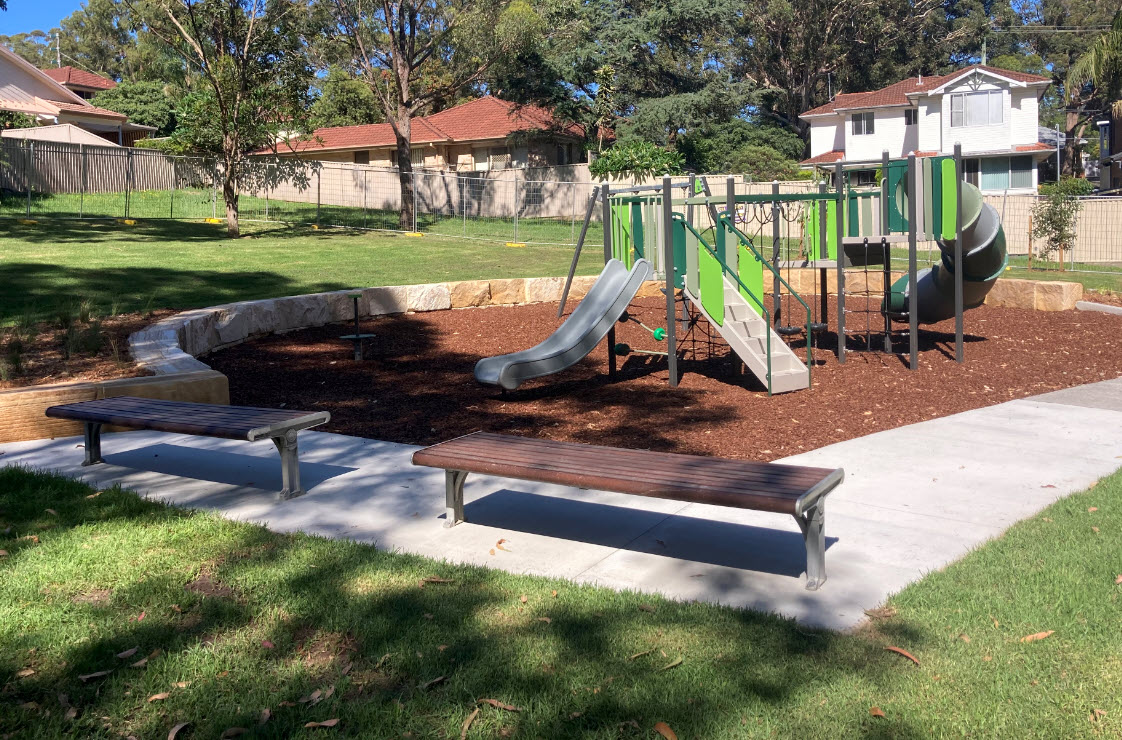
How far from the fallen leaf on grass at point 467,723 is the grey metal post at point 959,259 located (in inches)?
363

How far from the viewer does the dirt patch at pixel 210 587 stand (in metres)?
4.47

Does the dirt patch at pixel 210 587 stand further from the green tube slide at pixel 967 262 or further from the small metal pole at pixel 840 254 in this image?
the green tube slide at pixel 967 262

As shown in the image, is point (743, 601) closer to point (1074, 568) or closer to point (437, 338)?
point (1074, 568)

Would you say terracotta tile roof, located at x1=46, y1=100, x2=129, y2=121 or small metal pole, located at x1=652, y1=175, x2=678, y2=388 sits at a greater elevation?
terracotta tile roof, located at x1=46, y1=100, x2=129, y2=121

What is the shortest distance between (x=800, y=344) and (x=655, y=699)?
395 inches

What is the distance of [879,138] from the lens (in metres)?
45.8

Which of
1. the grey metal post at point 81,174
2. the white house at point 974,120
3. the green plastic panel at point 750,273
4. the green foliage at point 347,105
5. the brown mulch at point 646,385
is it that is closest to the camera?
the brown mulch at point 646,385

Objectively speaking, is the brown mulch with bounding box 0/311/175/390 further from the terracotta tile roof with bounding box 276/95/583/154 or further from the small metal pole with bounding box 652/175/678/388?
the terracotta tile roof with bounding box 276/95/583/154

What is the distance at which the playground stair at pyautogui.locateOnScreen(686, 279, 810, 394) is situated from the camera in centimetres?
955

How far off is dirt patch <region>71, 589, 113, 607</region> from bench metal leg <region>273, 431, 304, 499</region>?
1658 mm

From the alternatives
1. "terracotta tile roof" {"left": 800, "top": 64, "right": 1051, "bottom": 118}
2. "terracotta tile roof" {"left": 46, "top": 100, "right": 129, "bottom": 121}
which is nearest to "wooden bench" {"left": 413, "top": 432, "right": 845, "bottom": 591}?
"terracotta tile roof" {"left": 800, "top": 64, "right": 1051, "bottom": 118}

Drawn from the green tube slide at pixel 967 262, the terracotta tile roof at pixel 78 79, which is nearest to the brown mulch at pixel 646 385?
the green tube slide at pixel 967 262

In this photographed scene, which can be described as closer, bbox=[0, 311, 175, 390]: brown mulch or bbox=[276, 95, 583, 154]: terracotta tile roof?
bbox=[0, 311, 175, 390]: brown mulch

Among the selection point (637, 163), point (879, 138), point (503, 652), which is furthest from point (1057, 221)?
point (879, 138)
